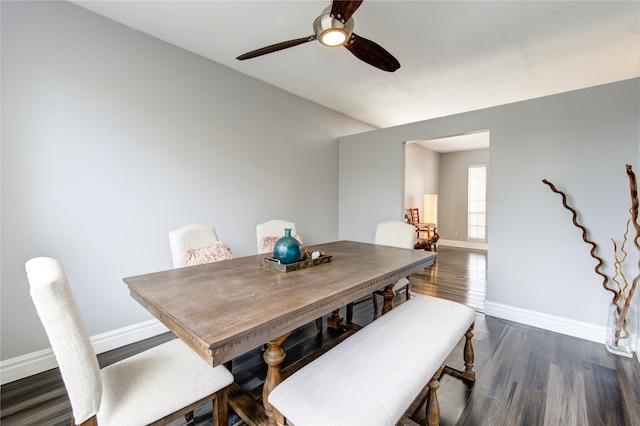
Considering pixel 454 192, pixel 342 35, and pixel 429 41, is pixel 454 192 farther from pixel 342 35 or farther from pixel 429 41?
pixel 342 35

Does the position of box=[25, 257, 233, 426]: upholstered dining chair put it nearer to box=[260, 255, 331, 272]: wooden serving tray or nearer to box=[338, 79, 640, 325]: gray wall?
box=[260, 255, 331, 272]: wooden serving tray

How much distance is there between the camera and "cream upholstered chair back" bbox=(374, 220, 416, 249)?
2.77 m

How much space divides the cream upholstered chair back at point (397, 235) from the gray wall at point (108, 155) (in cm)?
157

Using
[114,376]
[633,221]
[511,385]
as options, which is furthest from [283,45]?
[633,221]

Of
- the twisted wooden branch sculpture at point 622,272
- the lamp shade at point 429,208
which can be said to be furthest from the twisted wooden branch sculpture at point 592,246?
the lamp shade at point 429,208

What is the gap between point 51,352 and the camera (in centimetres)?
211

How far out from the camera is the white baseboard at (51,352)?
1922mm

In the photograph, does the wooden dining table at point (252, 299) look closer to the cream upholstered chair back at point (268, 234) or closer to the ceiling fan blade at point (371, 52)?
the cream upholstered chair back at point (268, 234)

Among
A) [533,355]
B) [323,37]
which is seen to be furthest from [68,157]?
[533,355]

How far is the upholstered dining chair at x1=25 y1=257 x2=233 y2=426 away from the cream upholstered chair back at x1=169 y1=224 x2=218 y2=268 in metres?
0.84

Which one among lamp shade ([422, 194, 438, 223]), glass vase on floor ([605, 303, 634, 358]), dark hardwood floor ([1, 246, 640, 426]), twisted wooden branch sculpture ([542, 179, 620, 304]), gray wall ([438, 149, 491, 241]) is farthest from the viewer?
gray wall ([438, 149, 491, 241])

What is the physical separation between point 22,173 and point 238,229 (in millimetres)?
1835

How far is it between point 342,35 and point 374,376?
1.90m

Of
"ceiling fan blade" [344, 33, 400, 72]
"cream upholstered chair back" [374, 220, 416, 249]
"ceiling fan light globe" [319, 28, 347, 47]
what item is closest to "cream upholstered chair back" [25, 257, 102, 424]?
"ceiling fan light globe" [319, 28, 347, 47]
